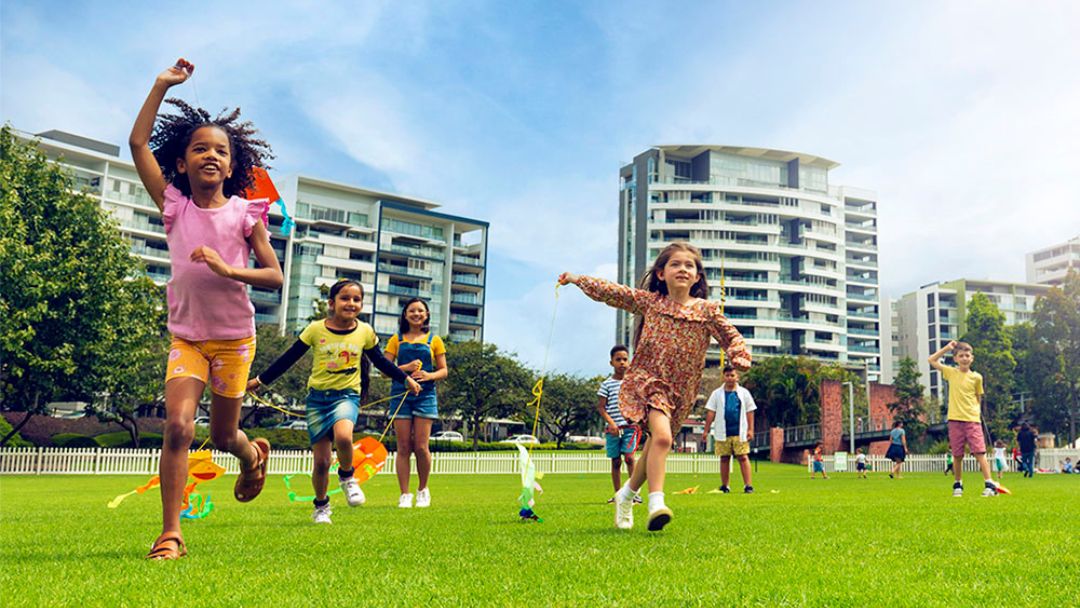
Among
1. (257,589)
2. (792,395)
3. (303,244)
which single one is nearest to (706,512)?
(257,589)

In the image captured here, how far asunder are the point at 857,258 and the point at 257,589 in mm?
115747

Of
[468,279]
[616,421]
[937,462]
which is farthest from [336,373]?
[468,279]

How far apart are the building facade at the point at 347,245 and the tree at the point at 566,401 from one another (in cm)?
2431

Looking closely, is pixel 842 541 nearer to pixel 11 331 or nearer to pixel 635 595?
pixel 635 595

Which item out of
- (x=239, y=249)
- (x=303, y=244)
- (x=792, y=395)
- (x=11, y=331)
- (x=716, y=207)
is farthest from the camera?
(x=716, y=207)

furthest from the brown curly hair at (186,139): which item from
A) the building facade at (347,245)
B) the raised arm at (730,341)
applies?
the building facade at (347,245)

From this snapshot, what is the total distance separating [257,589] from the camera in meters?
3.26

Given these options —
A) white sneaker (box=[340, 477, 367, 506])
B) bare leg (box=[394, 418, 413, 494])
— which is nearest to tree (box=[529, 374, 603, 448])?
bare leg (box=[394, 418, 413, 494])

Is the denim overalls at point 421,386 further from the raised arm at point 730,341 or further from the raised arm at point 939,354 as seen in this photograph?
the raised arm at point 939,354

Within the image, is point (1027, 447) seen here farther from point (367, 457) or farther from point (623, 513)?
point (623, 513)

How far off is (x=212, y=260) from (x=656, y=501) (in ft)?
9.52

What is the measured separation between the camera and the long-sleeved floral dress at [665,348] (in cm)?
577

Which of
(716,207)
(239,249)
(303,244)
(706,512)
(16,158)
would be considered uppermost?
(716,207)

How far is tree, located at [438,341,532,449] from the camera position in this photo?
2295 inches
